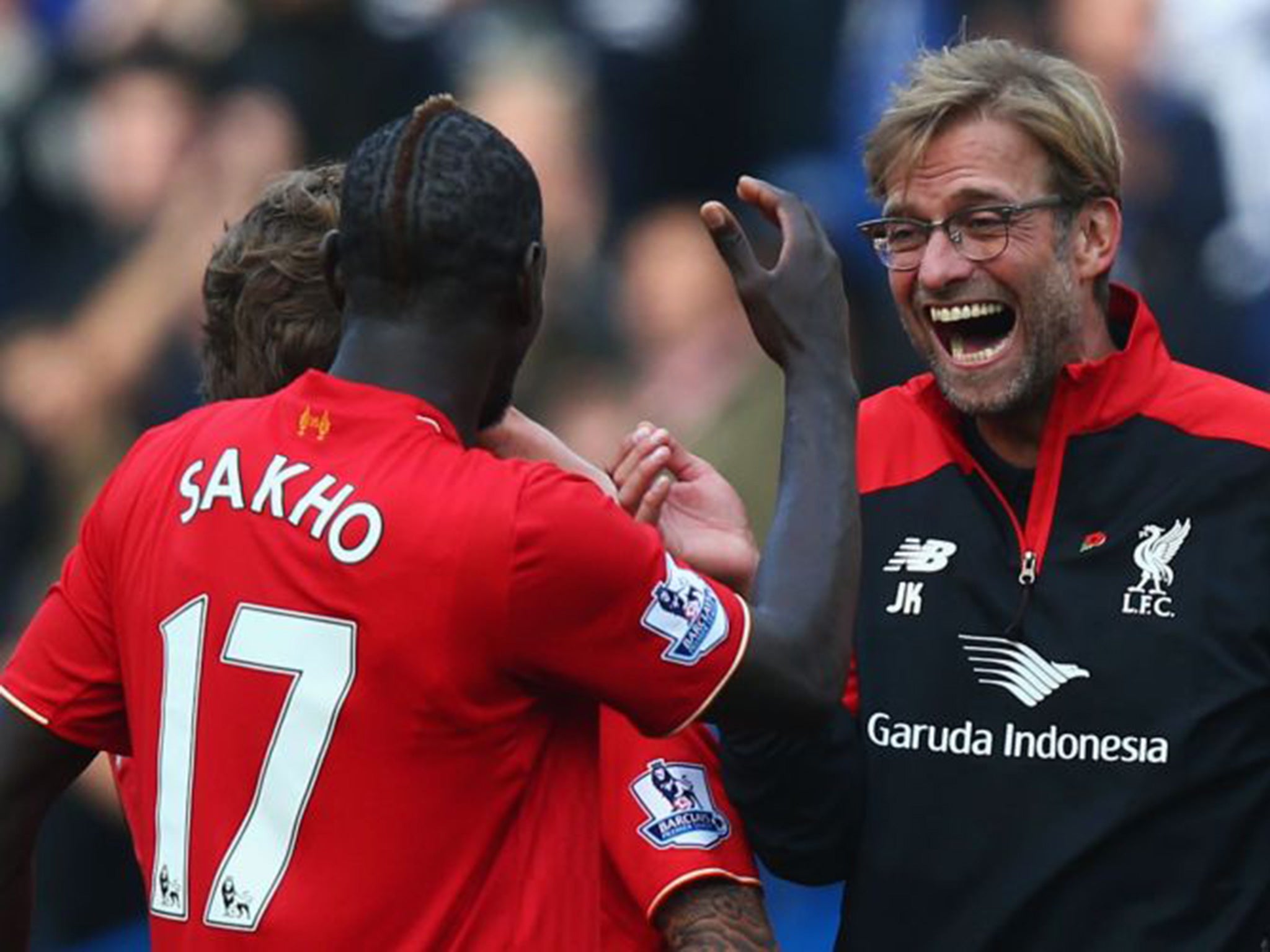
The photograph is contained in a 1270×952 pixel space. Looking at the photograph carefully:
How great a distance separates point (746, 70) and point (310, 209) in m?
3.23

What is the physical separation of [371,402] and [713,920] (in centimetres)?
95

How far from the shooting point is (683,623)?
8.78 ft

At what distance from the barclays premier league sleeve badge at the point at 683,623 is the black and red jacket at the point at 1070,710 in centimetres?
67

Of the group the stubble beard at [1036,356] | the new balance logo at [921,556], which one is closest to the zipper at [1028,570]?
the new balance logo at [921,556]

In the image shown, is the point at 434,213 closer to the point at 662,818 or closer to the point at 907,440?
the point at 662,818

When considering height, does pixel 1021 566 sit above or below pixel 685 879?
above

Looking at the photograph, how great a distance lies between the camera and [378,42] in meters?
6.62

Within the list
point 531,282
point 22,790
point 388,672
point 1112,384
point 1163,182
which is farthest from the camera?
point 1163,182

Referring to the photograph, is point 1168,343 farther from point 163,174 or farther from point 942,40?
point 163,174

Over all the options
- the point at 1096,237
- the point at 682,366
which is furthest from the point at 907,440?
the point at 682,366

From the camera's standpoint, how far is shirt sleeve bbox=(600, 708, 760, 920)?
130 inches

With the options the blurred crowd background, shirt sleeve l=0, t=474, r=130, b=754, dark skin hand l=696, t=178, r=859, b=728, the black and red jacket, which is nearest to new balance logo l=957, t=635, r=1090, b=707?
the black and red jacket

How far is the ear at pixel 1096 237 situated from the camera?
3637mm

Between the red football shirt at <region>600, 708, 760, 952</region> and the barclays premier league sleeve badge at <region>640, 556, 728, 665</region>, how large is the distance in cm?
70
